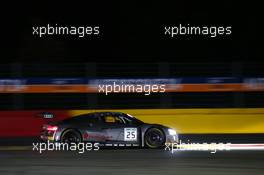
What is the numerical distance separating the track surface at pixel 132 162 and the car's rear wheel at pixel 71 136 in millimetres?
1124

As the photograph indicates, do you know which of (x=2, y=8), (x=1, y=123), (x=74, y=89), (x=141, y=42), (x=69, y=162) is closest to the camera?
(x=69, y=162)

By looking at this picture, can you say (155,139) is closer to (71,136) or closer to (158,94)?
(71,136)

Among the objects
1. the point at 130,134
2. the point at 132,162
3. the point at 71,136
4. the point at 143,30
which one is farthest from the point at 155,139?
the point at 143,30

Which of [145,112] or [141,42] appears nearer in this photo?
[145,112]

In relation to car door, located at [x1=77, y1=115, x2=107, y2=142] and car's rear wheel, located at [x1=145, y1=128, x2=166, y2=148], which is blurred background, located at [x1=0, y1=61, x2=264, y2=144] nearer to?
car door, located at [x1=77, y1=115, x2=107, y2=142]

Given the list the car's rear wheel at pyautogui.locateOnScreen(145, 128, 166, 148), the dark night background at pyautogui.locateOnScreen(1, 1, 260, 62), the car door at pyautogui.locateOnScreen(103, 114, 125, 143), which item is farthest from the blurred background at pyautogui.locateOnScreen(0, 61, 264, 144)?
the dark night background at pyautogui.locateOnScreen(1, 1, 260, 62)

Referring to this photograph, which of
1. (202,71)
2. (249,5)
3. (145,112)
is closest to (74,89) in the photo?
(145,112)

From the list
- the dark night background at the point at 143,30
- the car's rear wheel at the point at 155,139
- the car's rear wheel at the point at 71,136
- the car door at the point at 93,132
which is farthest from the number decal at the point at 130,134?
the dark night background at the point at 143,30

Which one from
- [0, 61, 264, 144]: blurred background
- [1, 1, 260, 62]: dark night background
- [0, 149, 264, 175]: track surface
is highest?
[1, 1, 260, 62]: dark night background

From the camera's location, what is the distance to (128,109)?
2191cm

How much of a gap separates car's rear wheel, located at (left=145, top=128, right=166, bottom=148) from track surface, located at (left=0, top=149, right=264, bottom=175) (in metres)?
0.99

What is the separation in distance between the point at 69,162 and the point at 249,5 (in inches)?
996

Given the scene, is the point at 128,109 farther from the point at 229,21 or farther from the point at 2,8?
the point at 2,8

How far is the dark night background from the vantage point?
35.5 meters
